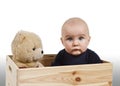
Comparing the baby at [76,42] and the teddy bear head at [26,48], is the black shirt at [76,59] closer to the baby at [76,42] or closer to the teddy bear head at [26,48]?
the baby at [76,42]

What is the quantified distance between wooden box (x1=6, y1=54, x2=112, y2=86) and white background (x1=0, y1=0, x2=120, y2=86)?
1.20 feet

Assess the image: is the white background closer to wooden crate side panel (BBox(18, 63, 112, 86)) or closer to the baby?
the baby

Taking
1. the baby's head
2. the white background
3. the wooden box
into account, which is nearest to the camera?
the wooden box

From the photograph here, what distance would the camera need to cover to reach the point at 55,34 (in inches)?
61.4

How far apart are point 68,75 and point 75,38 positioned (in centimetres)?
16

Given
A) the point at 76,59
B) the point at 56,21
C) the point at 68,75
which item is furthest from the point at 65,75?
the point at 56,21

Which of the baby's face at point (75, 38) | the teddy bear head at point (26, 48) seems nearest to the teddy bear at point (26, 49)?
the teddy bear head at point (26, 48)

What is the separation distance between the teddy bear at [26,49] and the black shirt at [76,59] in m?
0.12

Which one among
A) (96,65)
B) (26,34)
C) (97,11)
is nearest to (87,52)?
(96,65)

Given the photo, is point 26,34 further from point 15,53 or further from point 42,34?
point 42,34

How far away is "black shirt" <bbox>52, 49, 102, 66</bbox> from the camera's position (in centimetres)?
121

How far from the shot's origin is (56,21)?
5.07 ft

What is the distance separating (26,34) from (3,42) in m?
0.39

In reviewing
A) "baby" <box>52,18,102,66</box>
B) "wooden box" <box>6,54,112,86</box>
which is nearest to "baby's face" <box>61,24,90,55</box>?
"baby" <box>52,18,102,66</box>
